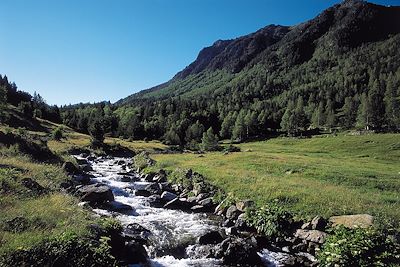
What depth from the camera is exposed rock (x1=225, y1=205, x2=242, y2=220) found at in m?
28.2

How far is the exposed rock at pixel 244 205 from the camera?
28844mm

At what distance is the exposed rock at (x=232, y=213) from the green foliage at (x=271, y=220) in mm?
1160

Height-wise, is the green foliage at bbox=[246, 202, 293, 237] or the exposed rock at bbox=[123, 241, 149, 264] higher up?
the exposed rock at bbox=[123, 241, 149, 264]

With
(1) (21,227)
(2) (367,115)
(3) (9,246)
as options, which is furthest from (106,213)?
(2) (367,115)

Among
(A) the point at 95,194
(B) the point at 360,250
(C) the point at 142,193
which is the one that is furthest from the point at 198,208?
(B) the point at 360,250

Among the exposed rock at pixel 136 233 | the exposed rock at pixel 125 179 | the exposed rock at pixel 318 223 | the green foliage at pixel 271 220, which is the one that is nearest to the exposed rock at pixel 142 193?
the exposed rock at pixel 125 179

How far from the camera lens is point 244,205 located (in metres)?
29.3

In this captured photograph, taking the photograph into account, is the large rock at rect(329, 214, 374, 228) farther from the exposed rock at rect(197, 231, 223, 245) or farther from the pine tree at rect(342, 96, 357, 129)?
the pine tree at rect(342, 96, 357, 129)

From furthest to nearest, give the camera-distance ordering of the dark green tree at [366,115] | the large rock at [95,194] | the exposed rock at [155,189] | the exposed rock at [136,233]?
the dark green tree at [366,115]
the exposed rock at [155,189]
the large rock at [95,194]
the exposed rock at [136,233]

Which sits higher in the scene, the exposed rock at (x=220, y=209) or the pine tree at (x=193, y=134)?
the pine tree at (x=193, y=134)

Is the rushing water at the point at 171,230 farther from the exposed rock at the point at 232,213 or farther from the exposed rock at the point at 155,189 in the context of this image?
the exposed rock at the point at 155,189

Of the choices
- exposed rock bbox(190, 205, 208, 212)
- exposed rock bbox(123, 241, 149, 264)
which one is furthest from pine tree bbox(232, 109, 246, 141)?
exposed rock bbox(123, 241, 149, 264)

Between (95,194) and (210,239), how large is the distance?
521 inches

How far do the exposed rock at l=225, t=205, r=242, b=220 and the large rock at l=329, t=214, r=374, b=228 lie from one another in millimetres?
7638
